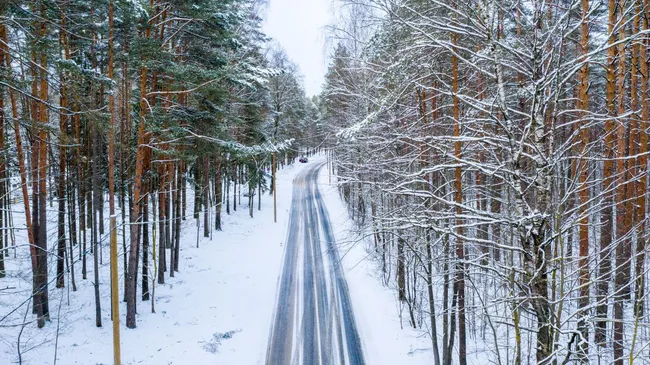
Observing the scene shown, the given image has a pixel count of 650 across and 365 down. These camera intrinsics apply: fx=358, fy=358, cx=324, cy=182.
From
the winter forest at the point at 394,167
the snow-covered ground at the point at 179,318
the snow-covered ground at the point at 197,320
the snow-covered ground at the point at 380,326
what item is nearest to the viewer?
the winter forest at the point at 394,167

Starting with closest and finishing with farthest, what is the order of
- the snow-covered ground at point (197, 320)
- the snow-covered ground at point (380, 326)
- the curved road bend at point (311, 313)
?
the snow-covered ground at point (197, 320) → the snow-covered ground at point (380, 326) → the curved road bend at point (311, 313)

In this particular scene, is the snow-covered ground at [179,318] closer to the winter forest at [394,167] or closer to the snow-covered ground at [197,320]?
the snow-covered ground at [197,320]

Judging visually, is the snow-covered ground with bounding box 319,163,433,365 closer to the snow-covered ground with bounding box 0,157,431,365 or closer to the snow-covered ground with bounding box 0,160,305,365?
the snow-covered ground with bounding box 0,157,431,365

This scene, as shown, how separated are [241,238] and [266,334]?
41.9 ft

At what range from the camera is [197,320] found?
1508 centimetres

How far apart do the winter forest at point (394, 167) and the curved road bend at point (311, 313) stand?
0.40ft

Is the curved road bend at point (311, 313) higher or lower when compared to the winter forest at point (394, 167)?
lower

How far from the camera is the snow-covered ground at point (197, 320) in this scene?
1204cm

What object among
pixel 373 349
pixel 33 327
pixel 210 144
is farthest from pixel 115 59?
pixel 373 349

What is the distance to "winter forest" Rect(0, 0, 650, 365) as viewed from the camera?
4.04 m

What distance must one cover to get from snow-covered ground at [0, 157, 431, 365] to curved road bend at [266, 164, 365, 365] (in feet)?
1.62

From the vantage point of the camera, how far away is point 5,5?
6.39 meters

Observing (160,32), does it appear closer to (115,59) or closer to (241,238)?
(115,59)

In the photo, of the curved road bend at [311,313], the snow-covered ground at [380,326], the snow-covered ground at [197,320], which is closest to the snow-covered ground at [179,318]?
the snow-covered ground at [197,320]
